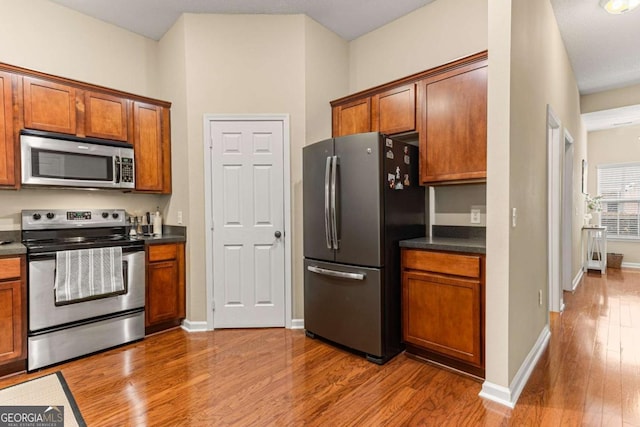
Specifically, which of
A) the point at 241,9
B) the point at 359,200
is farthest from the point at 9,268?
the point at 241,9

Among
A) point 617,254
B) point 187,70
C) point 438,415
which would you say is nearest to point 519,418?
point 438,415

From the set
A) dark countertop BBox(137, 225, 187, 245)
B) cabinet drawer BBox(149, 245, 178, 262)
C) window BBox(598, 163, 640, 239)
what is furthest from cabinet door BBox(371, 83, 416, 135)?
window BBox(598, 163, 640, 239)

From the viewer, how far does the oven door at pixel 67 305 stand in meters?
2.48

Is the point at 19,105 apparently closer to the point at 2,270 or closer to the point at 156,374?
the point at 2,270

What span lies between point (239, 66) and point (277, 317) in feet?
8.21

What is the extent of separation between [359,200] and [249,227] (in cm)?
125

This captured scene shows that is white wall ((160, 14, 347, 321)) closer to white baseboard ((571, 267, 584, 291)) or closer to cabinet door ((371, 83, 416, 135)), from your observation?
cabinet door ((371, 83, 416, 135))

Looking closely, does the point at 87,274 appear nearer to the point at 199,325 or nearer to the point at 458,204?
the point at 199,325

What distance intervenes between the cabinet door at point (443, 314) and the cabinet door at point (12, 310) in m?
2.82

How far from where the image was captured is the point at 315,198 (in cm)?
300

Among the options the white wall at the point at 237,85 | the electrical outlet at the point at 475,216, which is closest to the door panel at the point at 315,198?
the white wall at the point at 237,85

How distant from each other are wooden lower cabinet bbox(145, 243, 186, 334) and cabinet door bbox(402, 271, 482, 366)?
2.18 meters

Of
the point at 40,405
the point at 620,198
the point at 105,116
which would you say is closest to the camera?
the point at 40,405

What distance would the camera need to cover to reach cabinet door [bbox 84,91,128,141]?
3021mm
